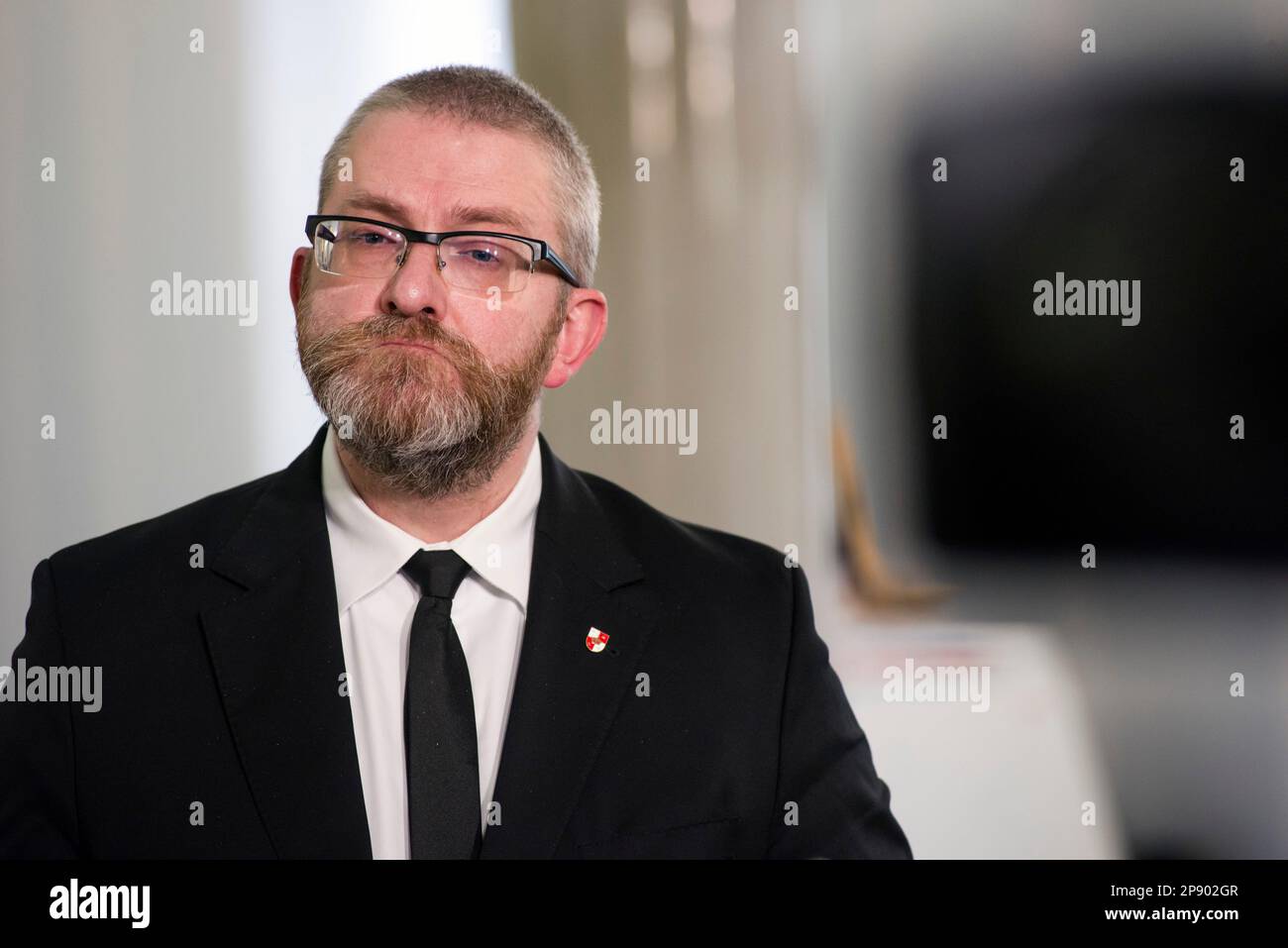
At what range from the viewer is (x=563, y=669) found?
5.24ft

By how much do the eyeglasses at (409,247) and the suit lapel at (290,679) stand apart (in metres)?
0.36

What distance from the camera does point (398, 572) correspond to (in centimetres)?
165

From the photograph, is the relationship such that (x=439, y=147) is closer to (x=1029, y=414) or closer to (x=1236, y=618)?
(x=1029, y=414)

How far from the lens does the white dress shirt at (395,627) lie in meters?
1.59

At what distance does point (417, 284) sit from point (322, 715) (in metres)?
0.63

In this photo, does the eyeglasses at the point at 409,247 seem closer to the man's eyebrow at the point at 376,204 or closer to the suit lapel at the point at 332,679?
the man's eyebrow at the point at 376,204

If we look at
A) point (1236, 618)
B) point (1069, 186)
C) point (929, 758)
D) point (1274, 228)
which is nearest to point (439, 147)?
point (1069, 186)

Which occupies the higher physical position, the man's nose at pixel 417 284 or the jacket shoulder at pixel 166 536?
the man's nose at pixel 417 284

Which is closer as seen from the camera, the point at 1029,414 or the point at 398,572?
the point at 398,572

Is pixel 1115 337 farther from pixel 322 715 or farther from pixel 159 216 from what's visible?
pixel 159 216

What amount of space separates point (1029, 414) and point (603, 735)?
94 cm

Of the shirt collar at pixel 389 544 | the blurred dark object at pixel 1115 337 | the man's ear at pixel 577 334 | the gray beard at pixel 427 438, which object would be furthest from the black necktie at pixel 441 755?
the blurred dark object at pixel 1115 337

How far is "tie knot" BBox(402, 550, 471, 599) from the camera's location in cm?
162

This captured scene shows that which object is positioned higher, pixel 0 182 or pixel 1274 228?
pixel 0 182
